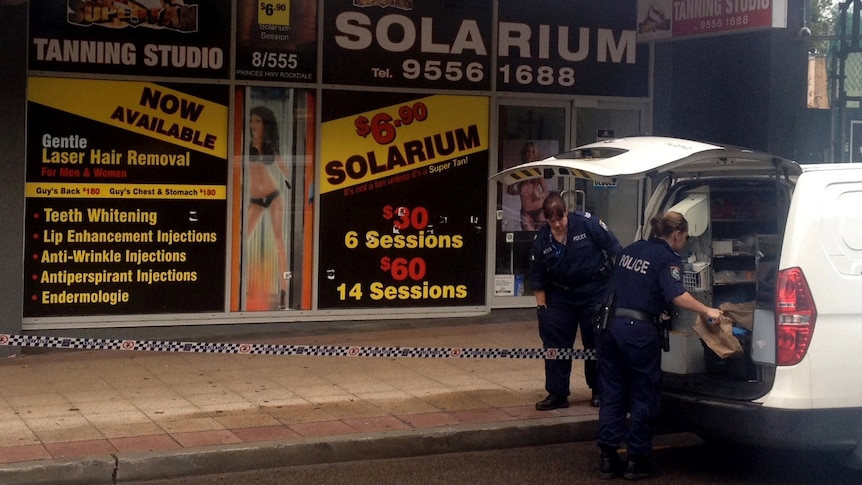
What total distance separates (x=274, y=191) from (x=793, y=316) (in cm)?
635

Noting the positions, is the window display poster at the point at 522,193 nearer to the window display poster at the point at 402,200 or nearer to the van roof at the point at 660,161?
the window display poster at the point at 402,200

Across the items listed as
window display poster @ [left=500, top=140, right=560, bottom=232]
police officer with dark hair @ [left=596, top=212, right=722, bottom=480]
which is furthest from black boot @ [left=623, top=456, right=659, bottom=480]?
window display poster @ [left=500, top=140, right=560, bottom=232]

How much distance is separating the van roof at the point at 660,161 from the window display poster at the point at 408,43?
450cm

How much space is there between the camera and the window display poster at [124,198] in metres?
10.6

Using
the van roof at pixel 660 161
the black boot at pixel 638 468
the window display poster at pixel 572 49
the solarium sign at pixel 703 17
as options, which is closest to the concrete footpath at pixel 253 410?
the black boot at pixel 638 468

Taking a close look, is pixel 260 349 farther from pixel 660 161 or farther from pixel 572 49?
pixel 572 49

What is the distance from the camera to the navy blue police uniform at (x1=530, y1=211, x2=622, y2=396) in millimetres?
8289

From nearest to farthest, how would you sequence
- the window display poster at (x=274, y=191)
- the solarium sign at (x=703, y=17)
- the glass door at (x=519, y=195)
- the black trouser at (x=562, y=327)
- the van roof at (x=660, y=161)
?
the van roof at (x=660, y=161), the black trouser at (x=562, y=327), the solarium sign at (x=703, y=17), the window display poster at (x=274, y=191), the glass door at (x=519, y=195)

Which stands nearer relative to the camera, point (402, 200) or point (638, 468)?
point (638, 468)

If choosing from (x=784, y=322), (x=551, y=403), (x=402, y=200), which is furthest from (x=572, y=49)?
(x=784, y=322)

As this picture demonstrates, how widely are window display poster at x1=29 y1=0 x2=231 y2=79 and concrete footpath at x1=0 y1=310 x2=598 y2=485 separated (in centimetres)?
259

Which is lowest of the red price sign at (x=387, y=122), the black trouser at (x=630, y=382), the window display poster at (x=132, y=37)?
the black trouser at (x=630, y=382)

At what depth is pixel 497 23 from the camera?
1226 cm

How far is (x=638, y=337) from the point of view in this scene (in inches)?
272
